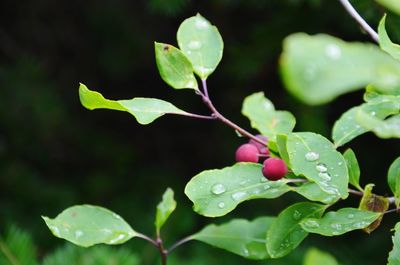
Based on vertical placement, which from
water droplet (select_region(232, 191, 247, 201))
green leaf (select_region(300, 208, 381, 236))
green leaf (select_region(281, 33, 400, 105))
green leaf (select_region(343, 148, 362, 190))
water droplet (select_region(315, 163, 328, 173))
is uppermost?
green leaf (select_region(281, 33, 400, 105))

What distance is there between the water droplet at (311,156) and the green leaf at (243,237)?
182mm

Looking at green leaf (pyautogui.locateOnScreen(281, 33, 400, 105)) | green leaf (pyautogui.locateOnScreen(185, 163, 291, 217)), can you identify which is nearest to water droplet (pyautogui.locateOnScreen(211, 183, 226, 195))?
green leaf (pyautogui.locateOnScreen(185, 163, 291, 217))

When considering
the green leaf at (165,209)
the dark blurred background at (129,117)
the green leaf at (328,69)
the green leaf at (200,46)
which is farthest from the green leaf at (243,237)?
the dark blurred background at (129,117)

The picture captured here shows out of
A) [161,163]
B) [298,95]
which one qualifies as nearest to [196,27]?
[298,95]

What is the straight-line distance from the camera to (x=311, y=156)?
20.1 inches

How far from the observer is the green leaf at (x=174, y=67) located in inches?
22.5

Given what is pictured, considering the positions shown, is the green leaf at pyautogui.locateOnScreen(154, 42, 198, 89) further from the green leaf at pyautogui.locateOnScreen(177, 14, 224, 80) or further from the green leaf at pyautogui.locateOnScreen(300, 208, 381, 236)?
the green leaf at pyautogui.locateOnScreen(300, 208, 381, 236)

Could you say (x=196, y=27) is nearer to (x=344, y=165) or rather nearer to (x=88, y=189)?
(x=344, y=165)

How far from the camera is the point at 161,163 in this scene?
2021 millimetres

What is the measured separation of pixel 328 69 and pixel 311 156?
0.90 feet

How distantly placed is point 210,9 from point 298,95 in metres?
1.58

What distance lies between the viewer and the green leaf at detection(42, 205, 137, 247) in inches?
24.3

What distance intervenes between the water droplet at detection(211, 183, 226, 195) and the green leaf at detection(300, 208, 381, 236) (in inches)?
2.8

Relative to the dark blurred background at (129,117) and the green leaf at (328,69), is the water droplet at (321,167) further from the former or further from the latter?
the dark blurred background at (129,117)
